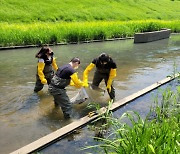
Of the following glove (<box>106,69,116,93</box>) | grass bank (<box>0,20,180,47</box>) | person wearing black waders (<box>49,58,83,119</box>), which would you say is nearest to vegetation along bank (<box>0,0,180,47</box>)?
grass bank (<box>0,20,180,47</box>)

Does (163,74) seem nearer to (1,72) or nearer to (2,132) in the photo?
(1,72)

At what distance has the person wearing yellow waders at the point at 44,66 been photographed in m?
7.61

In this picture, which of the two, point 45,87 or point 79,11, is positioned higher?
point 79,11

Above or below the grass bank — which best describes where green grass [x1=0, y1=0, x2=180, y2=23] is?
above

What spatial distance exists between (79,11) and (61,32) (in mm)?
14746

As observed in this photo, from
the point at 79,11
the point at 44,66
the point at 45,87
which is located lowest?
the point at 45,87

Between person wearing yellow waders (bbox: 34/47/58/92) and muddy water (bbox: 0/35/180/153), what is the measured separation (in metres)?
0.45

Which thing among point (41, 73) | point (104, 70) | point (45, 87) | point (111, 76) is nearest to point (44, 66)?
point (41, 73)

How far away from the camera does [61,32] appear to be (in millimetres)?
19312

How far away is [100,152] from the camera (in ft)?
14.9

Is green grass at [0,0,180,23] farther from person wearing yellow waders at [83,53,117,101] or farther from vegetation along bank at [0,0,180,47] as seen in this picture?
person wearing yellow waders at [83,53,117,101]

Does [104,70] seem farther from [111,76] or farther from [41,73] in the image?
[41,73]

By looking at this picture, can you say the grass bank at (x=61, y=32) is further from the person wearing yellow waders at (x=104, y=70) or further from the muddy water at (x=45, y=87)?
the person wearing yellow waders at (x=104, y=70)

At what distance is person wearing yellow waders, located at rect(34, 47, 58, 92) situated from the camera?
7.61m
